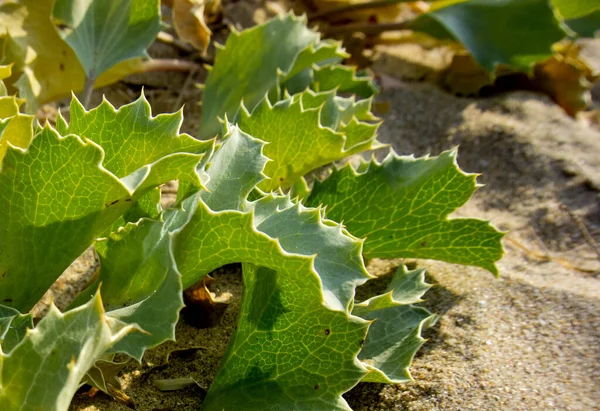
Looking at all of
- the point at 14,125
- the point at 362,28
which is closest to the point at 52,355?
the point at 14,125

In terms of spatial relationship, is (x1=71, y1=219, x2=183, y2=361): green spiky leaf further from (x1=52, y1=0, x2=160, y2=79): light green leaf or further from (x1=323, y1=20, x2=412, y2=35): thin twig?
(x1=323, y1=20, x2=412, y2=35): thin twig

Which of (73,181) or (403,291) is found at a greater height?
(73,181)

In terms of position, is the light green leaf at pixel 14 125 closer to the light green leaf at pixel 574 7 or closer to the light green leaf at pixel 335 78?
the light green leaf at pixel 335 78

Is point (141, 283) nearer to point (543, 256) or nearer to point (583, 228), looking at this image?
point (543, 256)

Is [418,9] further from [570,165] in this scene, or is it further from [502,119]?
[570,165]

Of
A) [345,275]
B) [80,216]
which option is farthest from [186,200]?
[345,275]

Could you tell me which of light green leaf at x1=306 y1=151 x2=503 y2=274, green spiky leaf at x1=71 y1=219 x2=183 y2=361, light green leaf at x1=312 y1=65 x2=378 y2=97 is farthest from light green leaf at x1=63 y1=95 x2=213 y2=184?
light green leaf at x1=312 y1=65 x2=378 y2=97

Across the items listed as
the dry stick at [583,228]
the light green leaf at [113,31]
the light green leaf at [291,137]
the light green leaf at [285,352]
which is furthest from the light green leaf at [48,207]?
the dry stick at [583,228]
